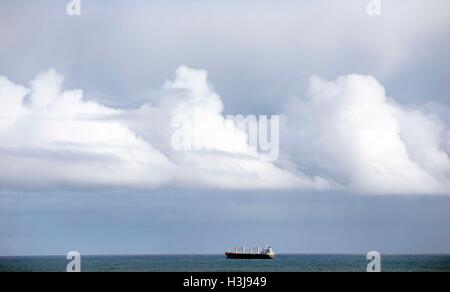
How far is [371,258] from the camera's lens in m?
20.4
